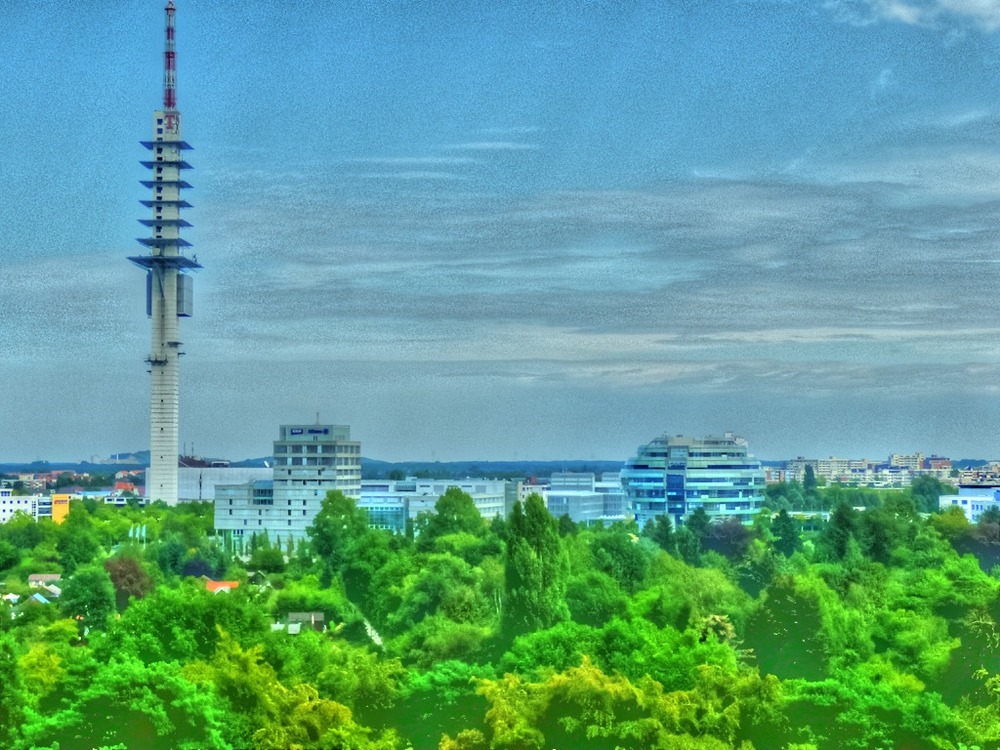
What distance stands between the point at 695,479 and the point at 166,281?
Answer: 1832 centimetres

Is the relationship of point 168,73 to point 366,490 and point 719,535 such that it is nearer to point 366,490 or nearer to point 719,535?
point 366,490

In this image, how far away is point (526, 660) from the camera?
16.2 m

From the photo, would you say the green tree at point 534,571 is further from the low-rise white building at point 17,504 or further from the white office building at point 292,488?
the low-rise white building at point 17,504

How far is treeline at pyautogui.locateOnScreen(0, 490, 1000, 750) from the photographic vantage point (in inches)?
552

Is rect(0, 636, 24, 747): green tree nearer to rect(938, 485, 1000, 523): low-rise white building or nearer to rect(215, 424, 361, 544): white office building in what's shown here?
rect(215, 424, 361, 544): white office building

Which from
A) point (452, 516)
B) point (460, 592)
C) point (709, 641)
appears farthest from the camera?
point (452, 516)

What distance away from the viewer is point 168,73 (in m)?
53.5

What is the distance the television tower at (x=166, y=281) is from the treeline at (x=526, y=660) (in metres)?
27.7

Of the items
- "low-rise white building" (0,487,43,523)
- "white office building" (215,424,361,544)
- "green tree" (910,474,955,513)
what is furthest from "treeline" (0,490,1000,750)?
"low-rise white building" (0,487,43,523)

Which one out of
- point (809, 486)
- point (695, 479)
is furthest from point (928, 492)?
point (695, 479)

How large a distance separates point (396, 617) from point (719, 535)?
814 inches

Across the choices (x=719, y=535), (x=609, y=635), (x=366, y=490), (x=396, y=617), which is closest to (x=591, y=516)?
(x=366, y=490)

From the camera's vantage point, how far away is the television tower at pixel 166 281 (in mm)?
53188

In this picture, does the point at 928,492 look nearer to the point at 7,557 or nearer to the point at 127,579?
the point at 7,557
